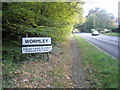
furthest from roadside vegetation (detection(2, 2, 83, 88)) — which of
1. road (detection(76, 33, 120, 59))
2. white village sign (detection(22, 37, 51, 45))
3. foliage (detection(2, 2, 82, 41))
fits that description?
road (detection(76, 33, 120, 59))

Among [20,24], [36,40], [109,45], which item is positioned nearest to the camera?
[20,24]

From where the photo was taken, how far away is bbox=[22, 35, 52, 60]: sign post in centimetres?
638

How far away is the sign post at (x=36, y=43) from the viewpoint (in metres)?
6.38

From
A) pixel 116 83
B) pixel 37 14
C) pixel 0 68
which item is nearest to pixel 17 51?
pixel 0 68

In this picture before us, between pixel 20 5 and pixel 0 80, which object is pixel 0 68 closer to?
pixel 0 80

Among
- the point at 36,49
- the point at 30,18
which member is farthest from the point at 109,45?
the point at 30,18

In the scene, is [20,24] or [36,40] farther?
[36,40]

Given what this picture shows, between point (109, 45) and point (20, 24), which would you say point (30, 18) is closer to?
point (20, 24)

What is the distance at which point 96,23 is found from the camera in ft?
81.7

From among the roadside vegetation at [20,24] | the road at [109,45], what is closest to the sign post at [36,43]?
the roadside vegetation at [20,24]

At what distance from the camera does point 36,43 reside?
259 inches

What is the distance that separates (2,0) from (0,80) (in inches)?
138

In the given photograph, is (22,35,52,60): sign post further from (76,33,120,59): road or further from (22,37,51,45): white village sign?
(76,33,120,59): road

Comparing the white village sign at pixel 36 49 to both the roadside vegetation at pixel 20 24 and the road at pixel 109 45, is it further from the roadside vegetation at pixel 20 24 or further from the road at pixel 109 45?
the road at pixel 109 45
